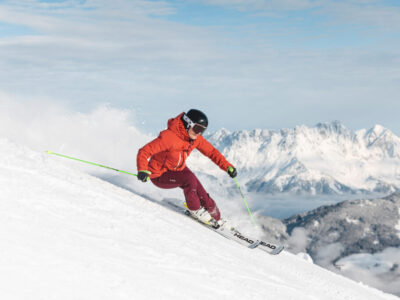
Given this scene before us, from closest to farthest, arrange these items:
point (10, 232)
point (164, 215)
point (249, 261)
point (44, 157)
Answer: point (10, 232) → point (249, 261) → point (164, 215) → point (44, 157)

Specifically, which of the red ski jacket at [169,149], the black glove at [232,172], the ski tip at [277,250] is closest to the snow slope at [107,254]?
the ski tip at [277,250]

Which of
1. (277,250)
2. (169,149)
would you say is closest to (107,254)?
(169,149)

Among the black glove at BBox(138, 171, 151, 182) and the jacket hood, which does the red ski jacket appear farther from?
the black glove at BBox(138, 171, 151, 182)

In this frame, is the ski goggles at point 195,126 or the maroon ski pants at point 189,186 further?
the maroon ski pants at point 189,186

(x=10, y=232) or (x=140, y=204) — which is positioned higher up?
(x=140, y=204)

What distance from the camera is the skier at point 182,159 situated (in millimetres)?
9562

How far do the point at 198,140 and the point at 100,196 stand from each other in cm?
342

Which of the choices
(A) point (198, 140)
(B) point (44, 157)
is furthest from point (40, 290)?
(A) point (198, 140)

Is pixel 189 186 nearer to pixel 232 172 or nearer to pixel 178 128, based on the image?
pixel 232 172

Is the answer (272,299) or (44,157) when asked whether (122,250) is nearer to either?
(272,299)

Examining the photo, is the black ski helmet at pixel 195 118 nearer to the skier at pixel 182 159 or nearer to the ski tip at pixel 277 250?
the skier at pixel 182 159

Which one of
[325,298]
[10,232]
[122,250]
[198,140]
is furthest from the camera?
[198,140]

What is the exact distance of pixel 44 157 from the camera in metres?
9.53

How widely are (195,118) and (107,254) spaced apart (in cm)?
500
